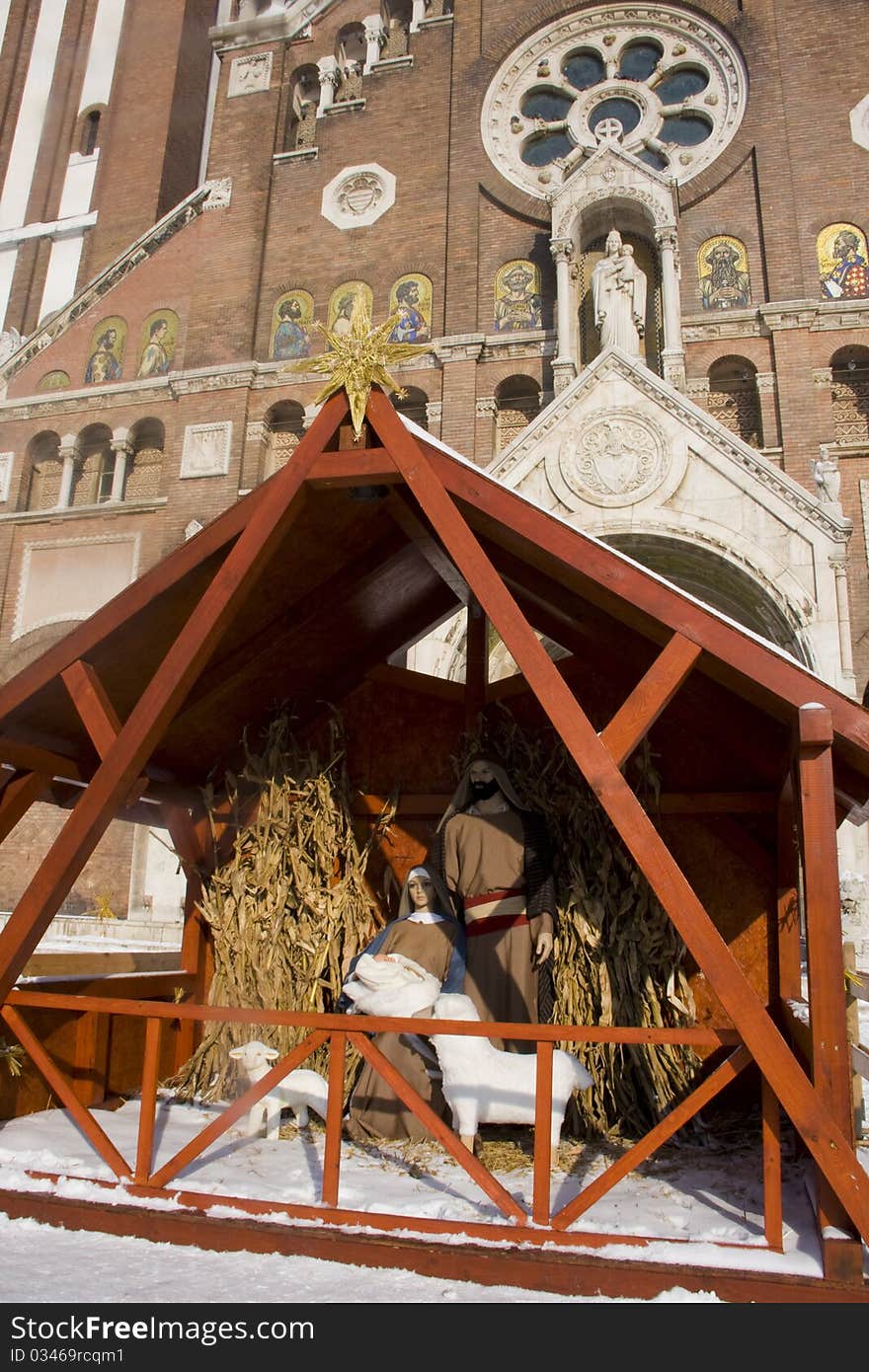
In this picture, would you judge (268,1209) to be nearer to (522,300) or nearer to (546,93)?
(522,300)

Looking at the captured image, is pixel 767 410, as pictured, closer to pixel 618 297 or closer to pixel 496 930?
pixel 618 297

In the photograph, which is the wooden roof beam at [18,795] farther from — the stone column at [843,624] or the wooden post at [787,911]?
the stone column at [843,624]

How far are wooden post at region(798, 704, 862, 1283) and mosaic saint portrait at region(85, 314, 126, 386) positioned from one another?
21.7m

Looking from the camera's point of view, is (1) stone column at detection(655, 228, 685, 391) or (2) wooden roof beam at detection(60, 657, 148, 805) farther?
(1) stone column at detection(655, 228, 685, 391)

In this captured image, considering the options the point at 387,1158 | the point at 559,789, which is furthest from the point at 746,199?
the point at 387,1158

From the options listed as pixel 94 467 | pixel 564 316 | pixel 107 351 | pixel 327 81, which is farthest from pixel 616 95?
pixel 94 467

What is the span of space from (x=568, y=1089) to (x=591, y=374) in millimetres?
12606

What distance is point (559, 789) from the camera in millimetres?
6688

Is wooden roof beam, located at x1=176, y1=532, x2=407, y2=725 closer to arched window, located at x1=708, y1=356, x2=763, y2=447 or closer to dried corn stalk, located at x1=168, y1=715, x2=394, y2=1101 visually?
dried corn stalk, located at x1=168, y1=715, x2=394, y2=1101

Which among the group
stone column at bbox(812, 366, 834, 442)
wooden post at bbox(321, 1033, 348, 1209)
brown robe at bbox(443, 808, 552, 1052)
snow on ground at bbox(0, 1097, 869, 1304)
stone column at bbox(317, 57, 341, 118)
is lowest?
snow on ground at bbox(0, 1097, 869, 1304)

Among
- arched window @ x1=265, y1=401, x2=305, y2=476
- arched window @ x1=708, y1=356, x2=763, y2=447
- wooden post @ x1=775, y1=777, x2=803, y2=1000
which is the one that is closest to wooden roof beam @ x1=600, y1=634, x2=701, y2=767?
wooden post @ x1=775, y1=777, x2=803, y2=1000

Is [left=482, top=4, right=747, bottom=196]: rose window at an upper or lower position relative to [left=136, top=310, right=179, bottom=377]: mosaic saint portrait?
upper

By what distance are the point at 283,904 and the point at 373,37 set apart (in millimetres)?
22965

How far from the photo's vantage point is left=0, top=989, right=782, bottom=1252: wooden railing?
12.8ft
